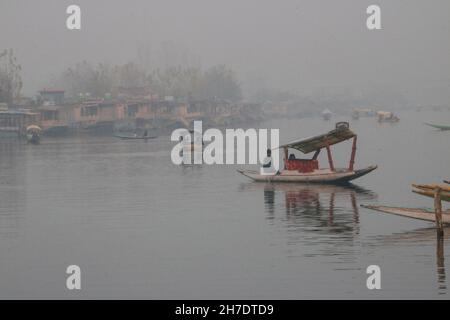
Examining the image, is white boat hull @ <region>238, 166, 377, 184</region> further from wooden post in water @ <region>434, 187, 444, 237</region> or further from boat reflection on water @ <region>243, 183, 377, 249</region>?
wooden post in water @ <region>434, 187, 444, 237</region>

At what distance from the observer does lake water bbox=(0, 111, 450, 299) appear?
22.3 meters

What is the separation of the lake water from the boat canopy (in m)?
2.12

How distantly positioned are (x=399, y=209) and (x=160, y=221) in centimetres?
946

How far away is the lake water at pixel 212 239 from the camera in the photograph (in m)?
22.3

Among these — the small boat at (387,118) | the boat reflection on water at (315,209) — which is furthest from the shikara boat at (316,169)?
the small boat at (387,118)

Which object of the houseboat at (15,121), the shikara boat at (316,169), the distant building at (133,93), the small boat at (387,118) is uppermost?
the distant building at (133,93)

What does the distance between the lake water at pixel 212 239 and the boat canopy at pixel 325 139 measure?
2120 mm

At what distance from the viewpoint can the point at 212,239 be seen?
94.7ft

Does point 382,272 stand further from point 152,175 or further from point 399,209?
point 152,175

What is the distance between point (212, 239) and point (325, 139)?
1379 cm

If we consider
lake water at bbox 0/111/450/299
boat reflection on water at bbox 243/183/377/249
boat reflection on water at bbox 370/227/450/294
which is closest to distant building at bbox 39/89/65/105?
lake water at bbox 0/111/450/299

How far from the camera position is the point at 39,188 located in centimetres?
4647

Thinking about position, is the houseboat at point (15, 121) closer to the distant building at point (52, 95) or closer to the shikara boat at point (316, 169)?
the distant building at point (52, 95)
